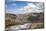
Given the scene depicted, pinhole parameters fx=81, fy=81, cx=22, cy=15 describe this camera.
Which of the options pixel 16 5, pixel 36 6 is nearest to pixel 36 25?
pixel 36 6

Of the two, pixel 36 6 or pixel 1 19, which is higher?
pixel 36 6

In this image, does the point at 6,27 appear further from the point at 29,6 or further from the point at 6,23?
the point at 29,6

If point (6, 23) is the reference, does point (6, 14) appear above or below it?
above

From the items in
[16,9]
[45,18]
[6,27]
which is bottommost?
[6,27]

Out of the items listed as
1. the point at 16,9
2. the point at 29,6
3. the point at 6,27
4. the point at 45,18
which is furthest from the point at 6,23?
the point at 45,18

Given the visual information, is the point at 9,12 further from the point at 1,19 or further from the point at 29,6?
the point at 29,6

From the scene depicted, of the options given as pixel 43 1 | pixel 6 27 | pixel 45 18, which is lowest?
pixel 6 27

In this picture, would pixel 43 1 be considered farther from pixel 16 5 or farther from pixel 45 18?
pixel 16 5

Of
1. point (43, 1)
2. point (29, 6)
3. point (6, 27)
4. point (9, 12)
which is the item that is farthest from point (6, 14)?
point (43, 1)
